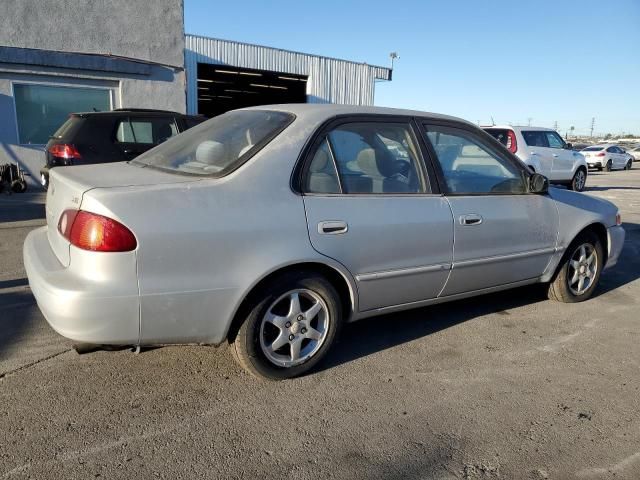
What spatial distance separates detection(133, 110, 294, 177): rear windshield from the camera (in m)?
2.98

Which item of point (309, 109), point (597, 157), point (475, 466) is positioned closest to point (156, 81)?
point (309, 109)

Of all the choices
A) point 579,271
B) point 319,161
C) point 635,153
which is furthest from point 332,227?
point 635,153

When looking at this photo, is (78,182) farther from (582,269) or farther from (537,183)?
(582,269)

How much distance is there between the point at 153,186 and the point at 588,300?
4029 mm

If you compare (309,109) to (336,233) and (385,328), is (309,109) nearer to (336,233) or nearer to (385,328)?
(336,233)

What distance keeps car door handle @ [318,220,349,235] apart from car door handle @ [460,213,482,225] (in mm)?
962

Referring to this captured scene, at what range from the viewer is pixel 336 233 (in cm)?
300

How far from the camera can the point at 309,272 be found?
300 centimetres

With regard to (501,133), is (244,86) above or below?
above

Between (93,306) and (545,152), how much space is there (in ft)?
42.7

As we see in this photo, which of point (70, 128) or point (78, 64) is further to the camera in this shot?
point (78, 64)

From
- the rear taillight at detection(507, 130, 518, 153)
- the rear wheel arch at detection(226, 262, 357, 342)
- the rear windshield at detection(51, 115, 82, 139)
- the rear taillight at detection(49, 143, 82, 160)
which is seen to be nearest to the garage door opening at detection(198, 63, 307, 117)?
the rear taillight at detection(507, 130, 518, 153)

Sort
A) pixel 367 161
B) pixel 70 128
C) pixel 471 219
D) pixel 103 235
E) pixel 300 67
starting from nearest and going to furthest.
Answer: pixel 103 235
pixel 367 161
pixel 471 219
pixel 70 128
pixel 300 67

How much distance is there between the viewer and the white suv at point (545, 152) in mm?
12641
